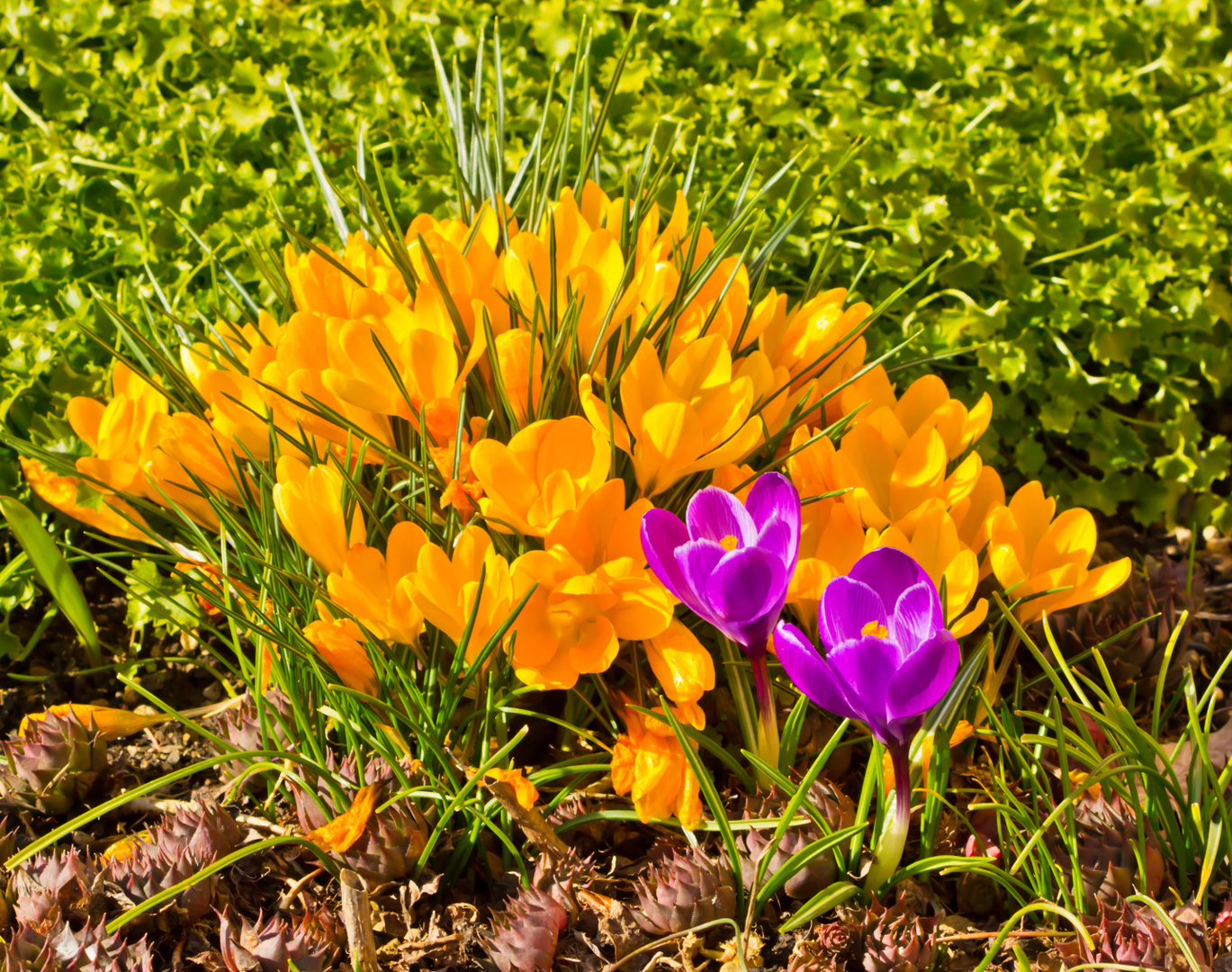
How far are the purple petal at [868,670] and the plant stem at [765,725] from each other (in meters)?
0.14

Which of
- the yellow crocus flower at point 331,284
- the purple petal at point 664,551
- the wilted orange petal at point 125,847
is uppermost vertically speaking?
the yellow crocus flower at point 331,284

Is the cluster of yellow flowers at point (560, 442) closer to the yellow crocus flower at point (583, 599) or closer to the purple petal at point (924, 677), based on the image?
the yellow crocus flower at point (583, 599)

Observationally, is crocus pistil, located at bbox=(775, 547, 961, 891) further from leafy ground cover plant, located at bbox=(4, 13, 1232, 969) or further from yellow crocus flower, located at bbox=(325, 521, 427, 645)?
yellow crocus flower, located at bbox=(325, 521, 427, 645)

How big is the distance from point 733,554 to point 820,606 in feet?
0.32

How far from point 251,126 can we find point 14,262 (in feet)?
1.65

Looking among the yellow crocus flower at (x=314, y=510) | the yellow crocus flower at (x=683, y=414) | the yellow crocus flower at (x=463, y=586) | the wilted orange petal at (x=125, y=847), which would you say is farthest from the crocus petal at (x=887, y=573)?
the wilted orange petal at (x=125, y=847)

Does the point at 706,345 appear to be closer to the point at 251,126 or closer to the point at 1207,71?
the point at 251,126

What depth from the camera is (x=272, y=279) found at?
1451 millimetres

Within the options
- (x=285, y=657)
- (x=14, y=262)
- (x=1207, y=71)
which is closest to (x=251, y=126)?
(x=14, y=262)

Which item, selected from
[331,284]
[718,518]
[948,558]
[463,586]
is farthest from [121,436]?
[948,558]

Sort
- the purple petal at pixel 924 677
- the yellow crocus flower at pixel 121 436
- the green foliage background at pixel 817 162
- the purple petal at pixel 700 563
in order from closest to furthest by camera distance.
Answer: the purple petal at pixel 924 677, the purple petal at pixel 700 563, the yellow crocus flower at pixel 121 436, the green foliage background at pixel 817 162

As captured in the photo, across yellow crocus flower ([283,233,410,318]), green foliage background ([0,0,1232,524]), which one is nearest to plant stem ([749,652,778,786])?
yellow crocus flower ([283,233,410,318])

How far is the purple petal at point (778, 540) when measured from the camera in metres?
1.00

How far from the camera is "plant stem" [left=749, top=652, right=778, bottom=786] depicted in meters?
1.08
